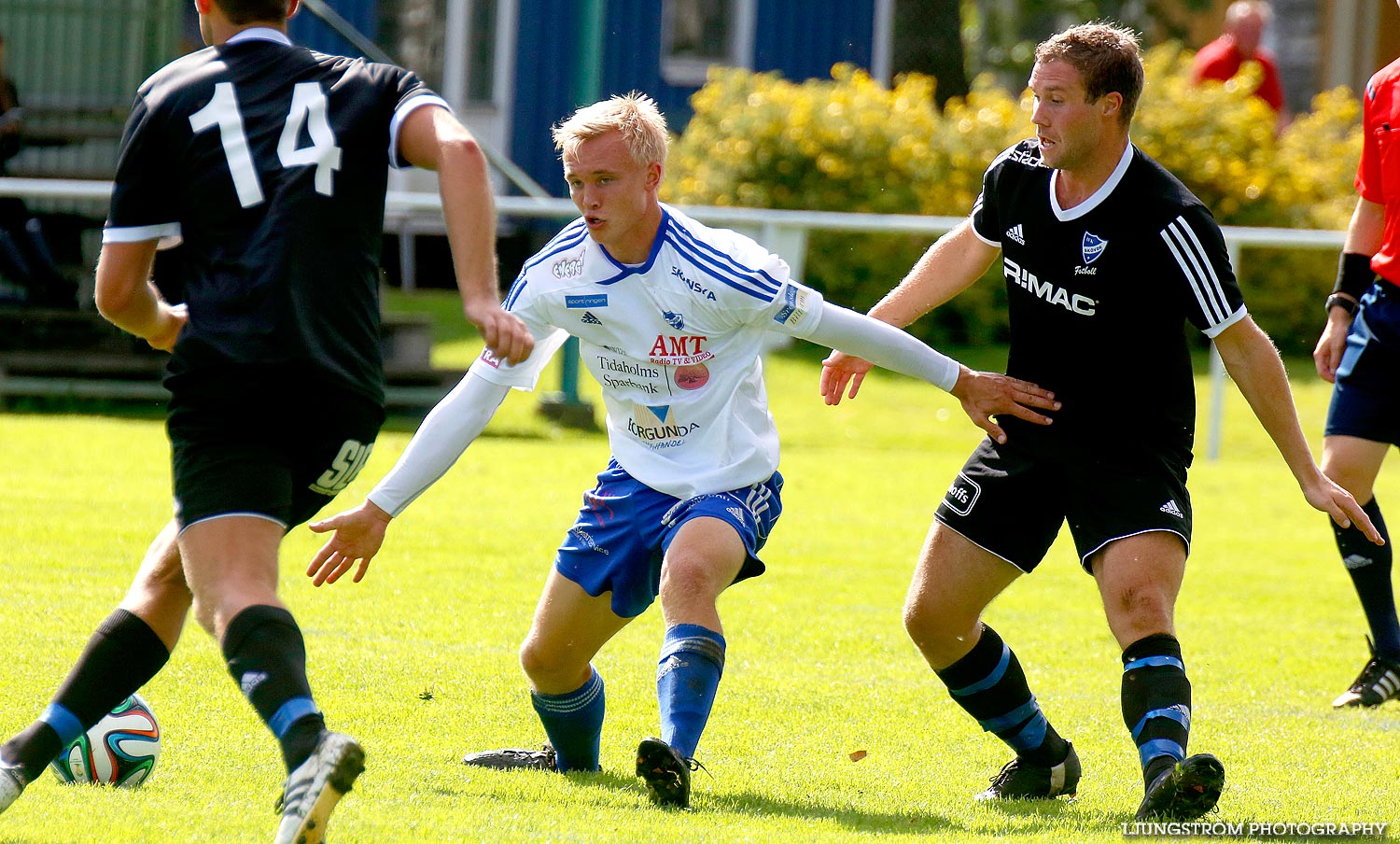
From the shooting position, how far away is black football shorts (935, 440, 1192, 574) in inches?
171

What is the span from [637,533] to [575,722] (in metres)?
0.59

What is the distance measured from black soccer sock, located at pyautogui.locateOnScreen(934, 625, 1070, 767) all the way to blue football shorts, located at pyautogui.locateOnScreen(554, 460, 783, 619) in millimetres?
678

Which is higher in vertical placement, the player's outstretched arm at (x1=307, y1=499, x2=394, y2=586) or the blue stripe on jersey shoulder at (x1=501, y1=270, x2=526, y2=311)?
the blue stripe on jersey shoulder at (x1=501, y1=270, x2=526, y2=311)

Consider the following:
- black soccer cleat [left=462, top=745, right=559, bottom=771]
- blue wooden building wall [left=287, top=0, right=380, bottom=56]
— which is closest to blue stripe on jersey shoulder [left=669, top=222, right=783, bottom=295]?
black soccer cleat [left=462, top=745, right=559, bottom=771]

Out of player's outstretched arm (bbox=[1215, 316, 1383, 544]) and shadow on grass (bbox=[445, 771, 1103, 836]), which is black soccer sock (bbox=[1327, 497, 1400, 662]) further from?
shadow on grass (bbox=[445, 771, 1103, 836])

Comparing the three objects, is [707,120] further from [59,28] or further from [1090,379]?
[1090,379]

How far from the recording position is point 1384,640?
6215mm

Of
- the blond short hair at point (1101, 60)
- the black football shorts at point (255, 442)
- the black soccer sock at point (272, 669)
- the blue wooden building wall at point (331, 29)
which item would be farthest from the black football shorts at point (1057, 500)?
the blue wooden building wall at point (331, 29)

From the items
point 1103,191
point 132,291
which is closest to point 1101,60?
point 1103,191

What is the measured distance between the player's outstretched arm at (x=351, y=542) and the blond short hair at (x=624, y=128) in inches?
41.4

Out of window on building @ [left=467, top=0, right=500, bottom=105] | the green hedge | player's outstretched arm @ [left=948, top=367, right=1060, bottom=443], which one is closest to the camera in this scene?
player's outstretched arm @ [left=948, top=367, right=1060, bottom=443]

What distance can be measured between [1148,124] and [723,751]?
42.5 feet

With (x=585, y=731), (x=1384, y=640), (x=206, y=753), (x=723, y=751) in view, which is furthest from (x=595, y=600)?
(x=1384, y=640)

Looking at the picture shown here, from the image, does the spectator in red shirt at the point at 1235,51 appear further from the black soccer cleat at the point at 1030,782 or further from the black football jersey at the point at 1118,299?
the black soccer cleat at the point at 1030,782
